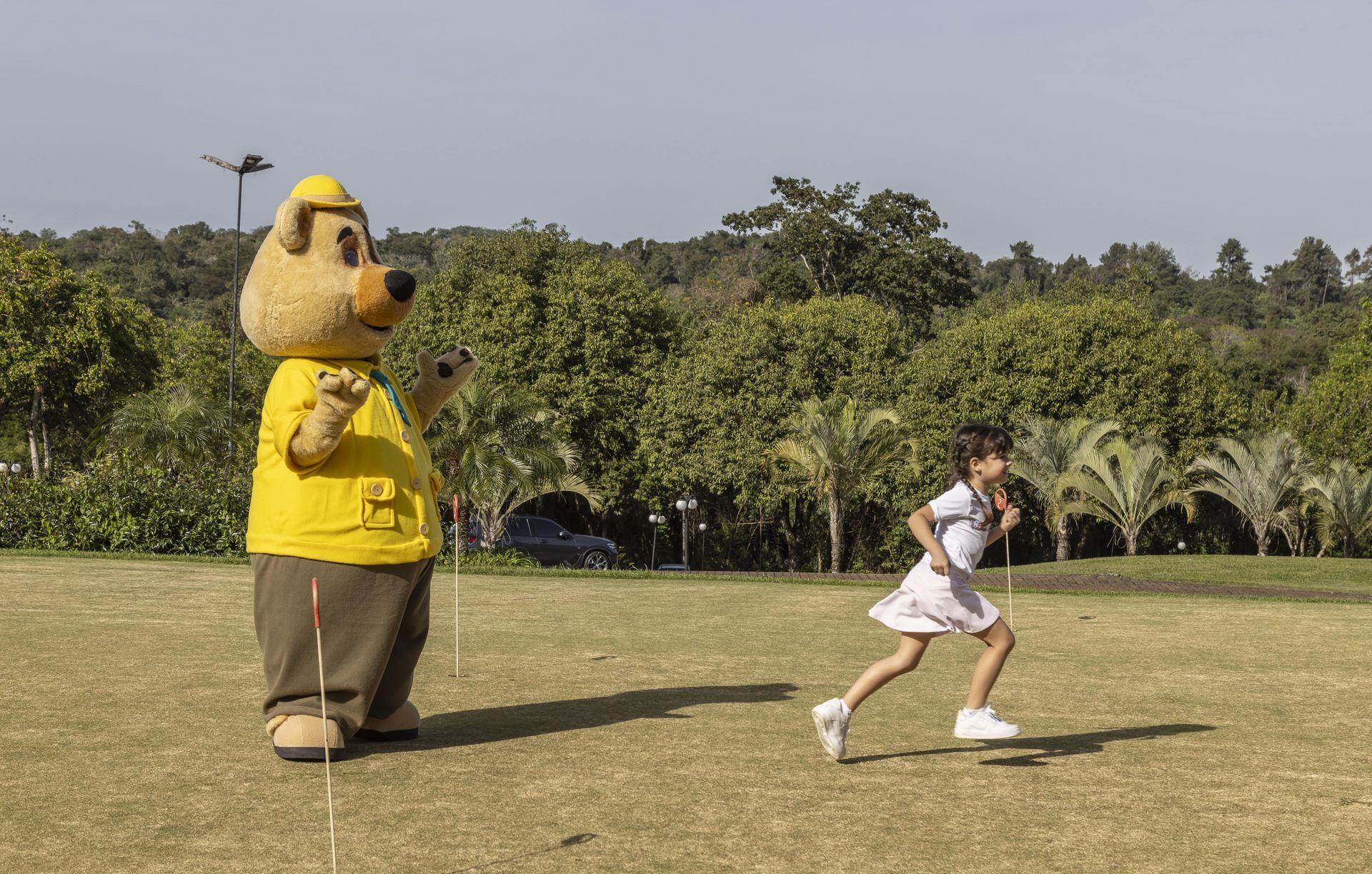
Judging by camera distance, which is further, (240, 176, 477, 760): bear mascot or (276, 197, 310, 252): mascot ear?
(276, 197, 310, 252): mascot ear

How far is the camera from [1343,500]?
99.2ft

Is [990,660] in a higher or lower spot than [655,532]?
lower

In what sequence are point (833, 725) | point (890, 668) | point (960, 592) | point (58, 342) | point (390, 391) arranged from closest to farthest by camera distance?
point (833, 725) → point (890, 668) → point (960, 592) → point (390, 391) → point (58, 342)

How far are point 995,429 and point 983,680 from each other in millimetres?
1318

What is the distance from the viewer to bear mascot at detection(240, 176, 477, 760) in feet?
22.2

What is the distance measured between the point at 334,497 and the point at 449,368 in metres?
1.46

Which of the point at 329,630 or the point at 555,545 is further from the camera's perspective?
the point at 555,545

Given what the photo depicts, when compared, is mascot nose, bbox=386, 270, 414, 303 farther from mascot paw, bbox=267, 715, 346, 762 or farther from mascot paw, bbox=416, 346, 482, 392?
mascot paw, bbox=267, 715, 346, 762

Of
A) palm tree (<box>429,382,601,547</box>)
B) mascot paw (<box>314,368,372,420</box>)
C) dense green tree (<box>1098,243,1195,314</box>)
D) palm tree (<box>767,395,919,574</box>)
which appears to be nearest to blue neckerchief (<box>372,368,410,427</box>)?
mascot paw (<box>314,368,372,420</box>)

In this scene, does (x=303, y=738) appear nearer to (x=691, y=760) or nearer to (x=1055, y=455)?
(x=691, y=760)

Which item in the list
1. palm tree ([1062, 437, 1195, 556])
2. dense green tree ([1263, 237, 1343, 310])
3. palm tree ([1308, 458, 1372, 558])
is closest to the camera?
palm tree ([1062, 437, 1195, 556])

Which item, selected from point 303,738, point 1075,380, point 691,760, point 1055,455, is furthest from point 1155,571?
point 303,738

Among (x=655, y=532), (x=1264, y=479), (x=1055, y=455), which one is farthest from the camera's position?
(x=655, y=532)

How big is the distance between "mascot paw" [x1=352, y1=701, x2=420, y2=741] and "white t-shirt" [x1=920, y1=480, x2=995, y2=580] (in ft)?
9.30
